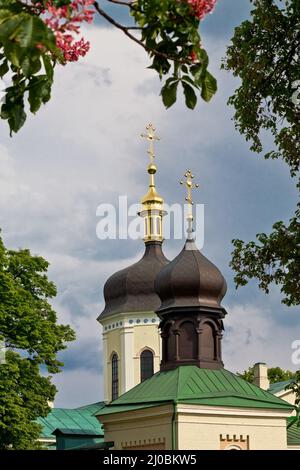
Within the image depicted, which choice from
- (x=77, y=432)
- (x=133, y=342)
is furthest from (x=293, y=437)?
(x=133, y=342)

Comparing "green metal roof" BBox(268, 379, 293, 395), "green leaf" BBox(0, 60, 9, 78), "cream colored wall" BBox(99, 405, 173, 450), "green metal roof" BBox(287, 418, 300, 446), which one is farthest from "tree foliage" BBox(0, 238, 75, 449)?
"green leaf" BBox(0, 60, 9, 78)

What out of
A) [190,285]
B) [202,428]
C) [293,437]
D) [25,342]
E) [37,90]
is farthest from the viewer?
[293,437]

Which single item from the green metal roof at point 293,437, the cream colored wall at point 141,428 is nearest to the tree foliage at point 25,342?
the cream colored wall at point 141,428

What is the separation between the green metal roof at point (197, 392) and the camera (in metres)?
34.1

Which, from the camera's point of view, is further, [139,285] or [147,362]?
[139,285]

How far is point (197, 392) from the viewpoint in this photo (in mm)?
34281

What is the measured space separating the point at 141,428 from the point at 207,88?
3110 centimetres

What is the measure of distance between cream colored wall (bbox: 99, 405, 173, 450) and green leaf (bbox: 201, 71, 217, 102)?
96.8 feet

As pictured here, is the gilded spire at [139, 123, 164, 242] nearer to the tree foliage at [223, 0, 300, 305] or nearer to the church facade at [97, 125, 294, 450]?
the church facade at [97, 125, 294, 450]

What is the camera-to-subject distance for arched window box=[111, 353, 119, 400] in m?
47.9

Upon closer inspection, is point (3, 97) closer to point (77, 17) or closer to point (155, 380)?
point (77, 17)

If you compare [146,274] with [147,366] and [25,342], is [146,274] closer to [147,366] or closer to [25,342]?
[147,366]

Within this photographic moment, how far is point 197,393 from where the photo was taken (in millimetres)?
34188

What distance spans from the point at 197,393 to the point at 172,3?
30.2m
